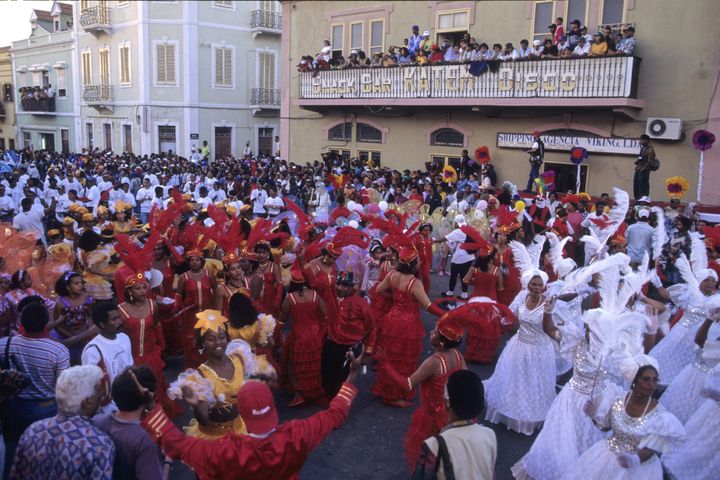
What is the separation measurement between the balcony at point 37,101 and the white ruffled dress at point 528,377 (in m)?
39.5

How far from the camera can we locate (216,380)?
397 centimetres

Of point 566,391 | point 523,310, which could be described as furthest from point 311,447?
point 523,310

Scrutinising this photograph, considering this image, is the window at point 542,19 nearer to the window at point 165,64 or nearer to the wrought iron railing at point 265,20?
the wrought iron railing at point 265,20

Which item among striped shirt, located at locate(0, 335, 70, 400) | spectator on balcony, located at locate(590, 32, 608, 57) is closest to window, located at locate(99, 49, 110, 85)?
spectator on balcony, located at locate(590, 32, 608, 57)

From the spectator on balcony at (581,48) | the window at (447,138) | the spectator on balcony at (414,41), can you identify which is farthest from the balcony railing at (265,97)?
the spectator on balcony at (581,48)

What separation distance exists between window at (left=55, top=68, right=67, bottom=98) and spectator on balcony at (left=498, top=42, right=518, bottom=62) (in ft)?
100

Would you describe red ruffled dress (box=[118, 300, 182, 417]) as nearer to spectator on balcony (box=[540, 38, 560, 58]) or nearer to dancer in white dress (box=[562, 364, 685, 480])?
dancer in white dress (box=[562, 364, 685, 480])

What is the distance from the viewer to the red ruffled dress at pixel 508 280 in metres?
8.23

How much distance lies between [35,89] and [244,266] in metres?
38.5

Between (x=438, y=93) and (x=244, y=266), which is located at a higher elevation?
(x=438, y=93)

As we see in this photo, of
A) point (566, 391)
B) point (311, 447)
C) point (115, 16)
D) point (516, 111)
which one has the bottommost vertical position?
point (566, 391)

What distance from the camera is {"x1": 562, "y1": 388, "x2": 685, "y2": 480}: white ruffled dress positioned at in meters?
3.76

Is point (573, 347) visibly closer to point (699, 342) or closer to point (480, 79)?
point (699, 342)

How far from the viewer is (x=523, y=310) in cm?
598
